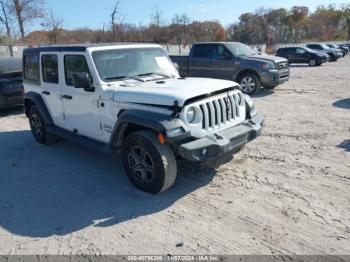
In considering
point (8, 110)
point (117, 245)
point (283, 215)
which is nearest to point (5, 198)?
point (117, 245)

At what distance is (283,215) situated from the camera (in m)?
3.62

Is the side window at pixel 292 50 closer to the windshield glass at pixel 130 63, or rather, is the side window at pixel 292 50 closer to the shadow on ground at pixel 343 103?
the shadow on ground at pixel 343 103

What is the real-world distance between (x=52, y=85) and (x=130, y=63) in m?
1.70

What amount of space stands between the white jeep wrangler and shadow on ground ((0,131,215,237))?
0.32m

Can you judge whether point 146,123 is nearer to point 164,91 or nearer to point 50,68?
point 164,91

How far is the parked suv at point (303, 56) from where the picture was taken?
985 inches

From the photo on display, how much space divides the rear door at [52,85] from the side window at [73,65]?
0.22 meters

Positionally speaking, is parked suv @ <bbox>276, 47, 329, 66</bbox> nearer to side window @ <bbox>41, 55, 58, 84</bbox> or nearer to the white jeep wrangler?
the white jeep wrangler

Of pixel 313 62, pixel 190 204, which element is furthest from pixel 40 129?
pixel 313 62

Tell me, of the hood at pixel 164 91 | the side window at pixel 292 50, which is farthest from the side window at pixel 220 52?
the side window at pixel 292 50

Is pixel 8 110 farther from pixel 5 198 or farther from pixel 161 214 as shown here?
pixel 161 214

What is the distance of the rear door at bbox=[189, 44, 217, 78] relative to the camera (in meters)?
11.8

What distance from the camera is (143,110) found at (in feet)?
13.4

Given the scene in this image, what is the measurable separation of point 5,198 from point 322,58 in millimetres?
25619
